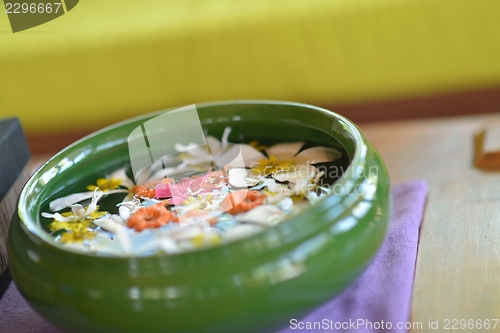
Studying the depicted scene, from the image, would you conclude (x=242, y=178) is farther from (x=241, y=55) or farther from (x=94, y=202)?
(x=241, y=55)

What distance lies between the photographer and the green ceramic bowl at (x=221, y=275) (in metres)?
0.34

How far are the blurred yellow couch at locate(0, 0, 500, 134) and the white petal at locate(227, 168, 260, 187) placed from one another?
686mm

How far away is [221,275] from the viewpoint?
343 mm

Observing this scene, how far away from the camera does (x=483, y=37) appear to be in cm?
113

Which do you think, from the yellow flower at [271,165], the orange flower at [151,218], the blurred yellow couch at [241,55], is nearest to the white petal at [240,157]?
the yellow flower at [271,165]

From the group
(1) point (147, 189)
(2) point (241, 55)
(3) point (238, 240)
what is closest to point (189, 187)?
(1) point (147, 189)

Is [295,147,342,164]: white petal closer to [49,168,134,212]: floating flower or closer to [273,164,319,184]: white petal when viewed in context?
[273,164,319,184]: white petal

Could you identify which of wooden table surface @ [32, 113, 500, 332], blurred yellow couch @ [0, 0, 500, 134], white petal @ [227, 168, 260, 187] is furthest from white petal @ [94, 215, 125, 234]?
blurred yellow couch @ [0, 0, 500, 134]

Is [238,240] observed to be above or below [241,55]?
above

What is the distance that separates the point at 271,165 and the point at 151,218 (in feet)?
0.48

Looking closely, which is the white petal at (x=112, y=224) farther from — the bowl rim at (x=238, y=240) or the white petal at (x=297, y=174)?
the white petal at (x=297, y=174)

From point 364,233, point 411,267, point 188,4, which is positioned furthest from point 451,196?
point 188,4

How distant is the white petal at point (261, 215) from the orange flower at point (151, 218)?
0.06 m

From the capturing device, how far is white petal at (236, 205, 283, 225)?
1.39 ft
